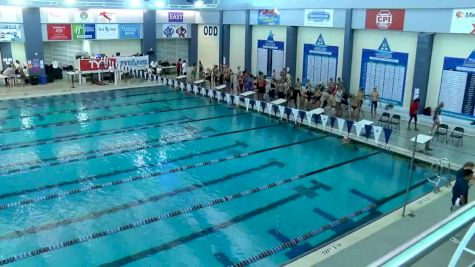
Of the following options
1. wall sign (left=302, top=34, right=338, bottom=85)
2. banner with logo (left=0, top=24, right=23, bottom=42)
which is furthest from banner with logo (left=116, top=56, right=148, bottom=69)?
wall sign (left=302, top=34, right=338, bottom=85)

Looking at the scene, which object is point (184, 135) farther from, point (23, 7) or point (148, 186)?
point (23, 7)

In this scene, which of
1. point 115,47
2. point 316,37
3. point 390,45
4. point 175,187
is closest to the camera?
point 175,187

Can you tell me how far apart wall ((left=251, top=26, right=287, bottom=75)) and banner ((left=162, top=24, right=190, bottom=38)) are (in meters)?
5.72

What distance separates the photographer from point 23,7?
19531 mm

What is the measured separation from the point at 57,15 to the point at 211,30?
8.46 m

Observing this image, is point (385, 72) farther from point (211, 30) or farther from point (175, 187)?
point (211, 30)

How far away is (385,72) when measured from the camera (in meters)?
15.6

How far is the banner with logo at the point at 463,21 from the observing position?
40.9ft

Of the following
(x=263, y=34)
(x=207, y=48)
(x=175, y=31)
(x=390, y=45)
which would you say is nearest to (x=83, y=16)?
(x=175, y=31)

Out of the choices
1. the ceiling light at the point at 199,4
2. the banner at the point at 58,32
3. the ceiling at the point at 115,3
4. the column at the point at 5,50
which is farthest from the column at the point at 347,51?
the column at the point at 5,50

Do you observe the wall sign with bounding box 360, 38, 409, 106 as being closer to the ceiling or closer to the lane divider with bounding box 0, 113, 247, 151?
the lane divider with bounding box 0, 113, 247, 151

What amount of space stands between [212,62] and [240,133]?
12.6m

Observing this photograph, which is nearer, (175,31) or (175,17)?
(175,17)

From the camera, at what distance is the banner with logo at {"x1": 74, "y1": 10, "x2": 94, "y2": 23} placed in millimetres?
21125
